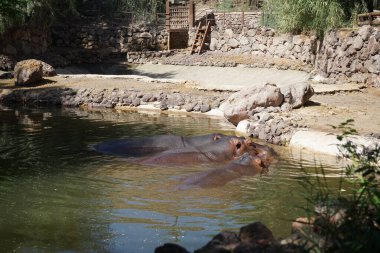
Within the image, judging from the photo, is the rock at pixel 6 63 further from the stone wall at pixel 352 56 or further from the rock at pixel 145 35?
the stone wall at pixel 352 56

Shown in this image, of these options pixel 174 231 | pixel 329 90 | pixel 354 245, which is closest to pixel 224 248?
pixel 354 245

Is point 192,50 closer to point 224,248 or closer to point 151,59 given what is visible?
point 151,59

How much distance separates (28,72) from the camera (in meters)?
19.9

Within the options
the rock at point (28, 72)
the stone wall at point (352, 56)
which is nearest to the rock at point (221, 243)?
the stone wall at point (352, 56)

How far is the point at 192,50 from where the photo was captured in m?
29.4

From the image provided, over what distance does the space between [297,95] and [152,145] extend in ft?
17.3

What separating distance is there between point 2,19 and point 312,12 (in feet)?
38.4

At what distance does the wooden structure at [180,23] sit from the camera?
30734mm

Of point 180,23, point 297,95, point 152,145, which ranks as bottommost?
point 152,145

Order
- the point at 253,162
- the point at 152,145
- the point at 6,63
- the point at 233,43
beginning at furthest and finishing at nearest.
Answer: the point at 233,43 < the point at 6,63 < the point at 152,145 < the point at 253,162

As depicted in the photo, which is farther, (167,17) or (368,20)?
(167,17)

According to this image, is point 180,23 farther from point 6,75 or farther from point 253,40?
point 6,75

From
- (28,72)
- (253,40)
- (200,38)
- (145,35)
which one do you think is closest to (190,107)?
(28,72)

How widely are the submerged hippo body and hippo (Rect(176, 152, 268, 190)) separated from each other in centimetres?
127
